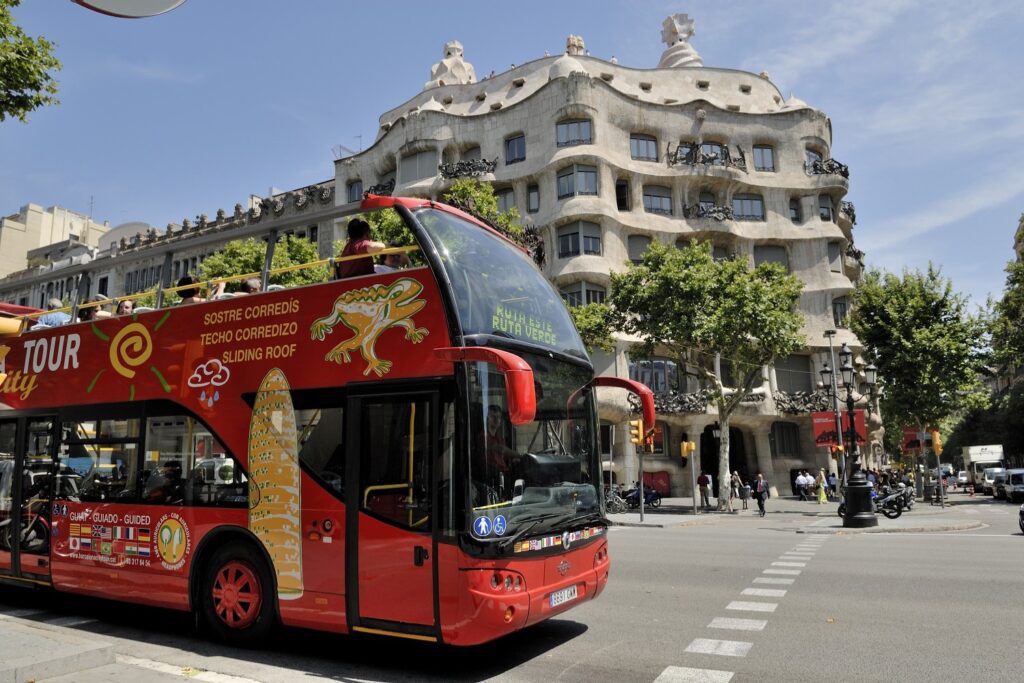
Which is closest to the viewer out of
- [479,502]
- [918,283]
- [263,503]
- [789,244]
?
[479,502]

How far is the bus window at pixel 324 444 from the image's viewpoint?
20.9 feet

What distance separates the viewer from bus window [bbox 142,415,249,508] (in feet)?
23.1

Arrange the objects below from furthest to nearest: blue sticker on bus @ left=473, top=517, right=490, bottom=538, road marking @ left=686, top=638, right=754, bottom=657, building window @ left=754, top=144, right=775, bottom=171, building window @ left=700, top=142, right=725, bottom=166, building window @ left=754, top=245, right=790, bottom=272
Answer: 1. building window @ left=754, top=144, right=775, bottom=171
2. building window @ left=754, top=245, right=790, bottom=272
3. building window @ left=700, top=142, right=725, bottom=166
4. road marking @ left=686, top=638, right=754, bottom=657
5. blue sticker on bus @ left=473, top=517, right=490, bottom=538

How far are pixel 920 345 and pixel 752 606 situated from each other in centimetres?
3029

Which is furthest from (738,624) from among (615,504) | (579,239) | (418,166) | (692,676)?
(418,166)

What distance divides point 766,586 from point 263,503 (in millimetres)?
6761

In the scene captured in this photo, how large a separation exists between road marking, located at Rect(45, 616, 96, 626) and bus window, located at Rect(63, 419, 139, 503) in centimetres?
133

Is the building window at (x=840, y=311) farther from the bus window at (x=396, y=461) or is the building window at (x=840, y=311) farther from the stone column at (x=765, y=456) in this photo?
the bus window at (x=396, y=461)

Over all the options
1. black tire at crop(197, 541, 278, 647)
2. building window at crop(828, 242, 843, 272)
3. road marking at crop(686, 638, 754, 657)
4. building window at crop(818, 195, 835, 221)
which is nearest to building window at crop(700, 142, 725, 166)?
building window at crop(818, 195, 835, 221)

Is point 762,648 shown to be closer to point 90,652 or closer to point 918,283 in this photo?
point 90,652

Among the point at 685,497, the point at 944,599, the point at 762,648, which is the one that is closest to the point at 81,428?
the point at 762,648

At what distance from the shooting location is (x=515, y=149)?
4172 centimetres

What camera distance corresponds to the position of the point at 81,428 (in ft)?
28.1

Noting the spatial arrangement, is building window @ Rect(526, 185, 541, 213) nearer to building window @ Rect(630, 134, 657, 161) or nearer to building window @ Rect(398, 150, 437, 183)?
building window @ Rect(398, 150, 437, 183)
